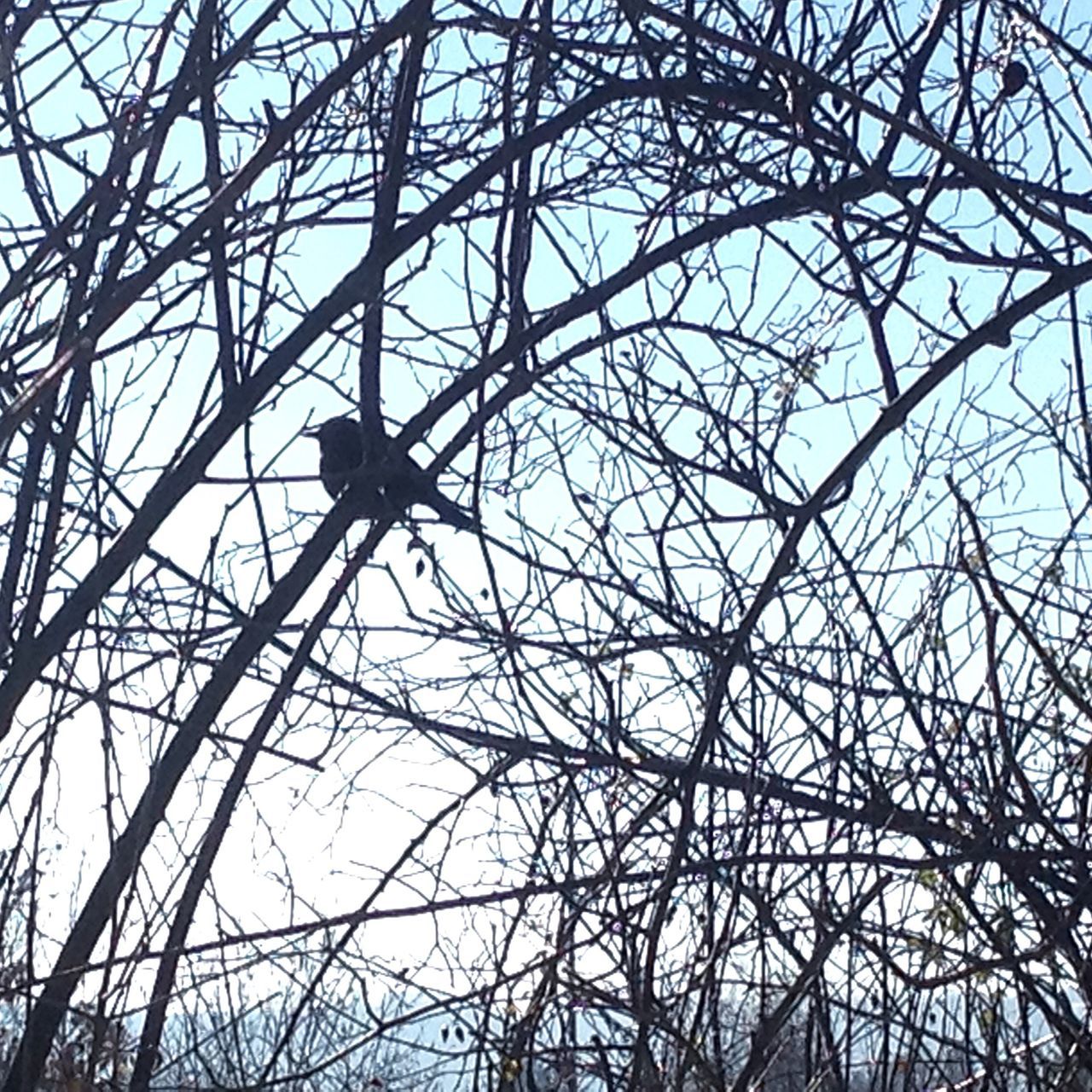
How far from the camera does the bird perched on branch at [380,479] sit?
279 cm

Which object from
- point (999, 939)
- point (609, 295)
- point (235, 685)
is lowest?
point (999, 939)

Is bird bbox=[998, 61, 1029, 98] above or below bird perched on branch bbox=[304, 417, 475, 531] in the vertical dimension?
above

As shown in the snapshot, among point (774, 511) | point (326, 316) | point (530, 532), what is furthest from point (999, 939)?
point (326, 316)

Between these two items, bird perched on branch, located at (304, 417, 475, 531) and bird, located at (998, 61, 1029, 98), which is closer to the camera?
bird perched on branch, located at (304, 417, 475, 531)

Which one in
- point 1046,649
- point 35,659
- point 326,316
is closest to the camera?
point 35,659

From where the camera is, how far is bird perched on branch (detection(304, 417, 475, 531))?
2789mm

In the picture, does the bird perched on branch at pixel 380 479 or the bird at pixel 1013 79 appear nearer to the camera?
the bird perched on branch at pixel 380 479

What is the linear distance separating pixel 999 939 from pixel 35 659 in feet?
4.84

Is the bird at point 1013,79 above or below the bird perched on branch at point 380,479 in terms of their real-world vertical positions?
above

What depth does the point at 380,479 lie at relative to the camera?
2787mm

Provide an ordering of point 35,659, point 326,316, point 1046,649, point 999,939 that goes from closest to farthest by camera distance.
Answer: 1. point 35,659
2. point 326,316
3. point 999,939
4. point 1046,649

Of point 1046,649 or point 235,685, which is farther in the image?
point 1046,649

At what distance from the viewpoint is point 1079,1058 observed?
2.70m

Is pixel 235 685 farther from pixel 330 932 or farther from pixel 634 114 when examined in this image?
pixel 634 114
